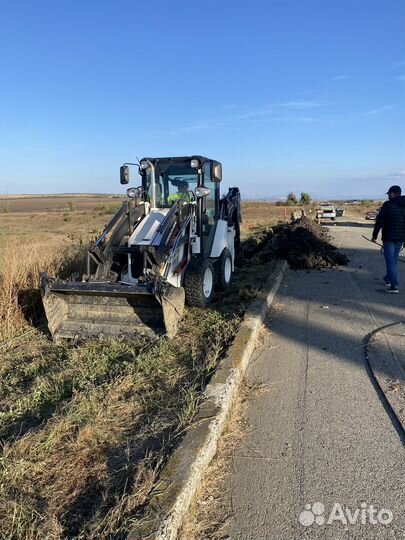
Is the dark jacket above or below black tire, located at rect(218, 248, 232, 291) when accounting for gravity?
above

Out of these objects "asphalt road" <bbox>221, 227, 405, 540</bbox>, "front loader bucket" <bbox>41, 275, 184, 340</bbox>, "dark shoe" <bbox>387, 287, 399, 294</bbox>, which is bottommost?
"asphalt road" <bbox>221, 227, 405, 540</bbox>

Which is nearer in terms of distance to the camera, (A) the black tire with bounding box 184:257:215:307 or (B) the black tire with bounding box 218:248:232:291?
(A) the black tire with bounding box 184:257:215:307

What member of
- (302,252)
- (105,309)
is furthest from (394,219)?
(105,309)

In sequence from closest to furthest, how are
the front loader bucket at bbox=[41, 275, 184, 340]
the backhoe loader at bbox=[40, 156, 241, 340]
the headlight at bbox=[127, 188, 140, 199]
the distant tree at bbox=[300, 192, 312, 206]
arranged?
the front loader bucket at bbox=[41, 275, 184, 340], the backhoe loader at bbox=[40, 156, 241, 340], the headlight at bbox=[127, 188, 140, 199], the distant tree at bbox=[300, 192, 312, 206]

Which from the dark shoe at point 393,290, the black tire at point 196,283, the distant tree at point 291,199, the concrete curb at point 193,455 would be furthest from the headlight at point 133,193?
the distant tree at point 291,199

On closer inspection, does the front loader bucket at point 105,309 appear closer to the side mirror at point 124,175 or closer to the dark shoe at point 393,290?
the side mirror at point 124,175

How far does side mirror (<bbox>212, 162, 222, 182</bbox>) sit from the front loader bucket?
10.1 feet

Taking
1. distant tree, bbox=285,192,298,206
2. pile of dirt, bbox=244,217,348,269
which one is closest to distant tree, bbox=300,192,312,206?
distant tree, bbox=285,192,298,206

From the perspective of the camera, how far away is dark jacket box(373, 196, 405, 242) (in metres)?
8.58

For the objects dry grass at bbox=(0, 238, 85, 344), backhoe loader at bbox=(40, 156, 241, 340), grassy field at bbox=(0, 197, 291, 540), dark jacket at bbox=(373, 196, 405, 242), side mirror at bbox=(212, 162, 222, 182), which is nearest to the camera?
grassy field at bbox=(0, 197, 291, 540)

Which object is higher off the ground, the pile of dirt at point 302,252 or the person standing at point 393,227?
the person standing at point 393,227

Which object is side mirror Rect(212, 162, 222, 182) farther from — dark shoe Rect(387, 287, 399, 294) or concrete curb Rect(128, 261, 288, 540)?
dark shoe Rect(387, 287, 399, 294)

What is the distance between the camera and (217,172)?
856cm

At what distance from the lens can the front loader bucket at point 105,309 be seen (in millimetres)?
6141
